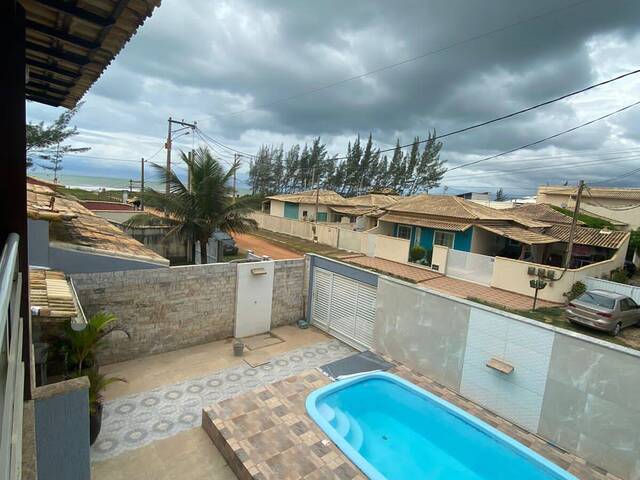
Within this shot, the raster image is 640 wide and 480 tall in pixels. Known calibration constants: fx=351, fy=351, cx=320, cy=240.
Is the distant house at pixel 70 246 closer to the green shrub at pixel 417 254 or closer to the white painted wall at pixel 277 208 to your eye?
the green shrub at pixel 417 254

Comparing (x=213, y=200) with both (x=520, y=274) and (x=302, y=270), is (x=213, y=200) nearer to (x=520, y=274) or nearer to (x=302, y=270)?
(x=302, y=270)

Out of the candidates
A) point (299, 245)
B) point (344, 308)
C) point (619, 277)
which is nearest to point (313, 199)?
point (299, 245)

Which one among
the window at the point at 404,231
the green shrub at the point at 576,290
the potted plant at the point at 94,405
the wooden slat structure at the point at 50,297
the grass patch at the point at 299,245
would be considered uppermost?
the window at the point at 404,231

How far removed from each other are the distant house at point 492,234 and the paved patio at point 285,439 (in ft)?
46.8

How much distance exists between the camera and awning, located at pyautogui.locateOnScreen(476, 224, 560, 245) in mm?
19388

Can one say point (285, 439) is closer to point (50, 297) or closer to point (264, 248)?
point (50, 297)

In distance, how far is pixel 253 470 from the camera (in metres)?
5.84

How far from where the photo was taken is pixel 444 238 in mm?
22391

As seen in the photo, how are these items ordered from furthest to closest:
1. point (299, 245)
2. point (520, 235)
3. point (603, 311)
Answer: point (299, 245), point (520, 235), point (603, 311)

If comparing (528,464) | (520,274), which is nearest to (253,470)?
(528,464)

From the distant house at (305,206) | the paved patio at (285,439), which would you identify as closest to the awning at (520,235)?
the paved patio at (285,439)

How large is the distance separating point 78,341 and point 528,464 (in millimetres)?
8930

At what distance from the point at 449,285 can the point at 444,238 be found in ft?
18.5

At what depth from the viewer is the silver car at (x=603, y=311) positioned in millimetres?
12477
